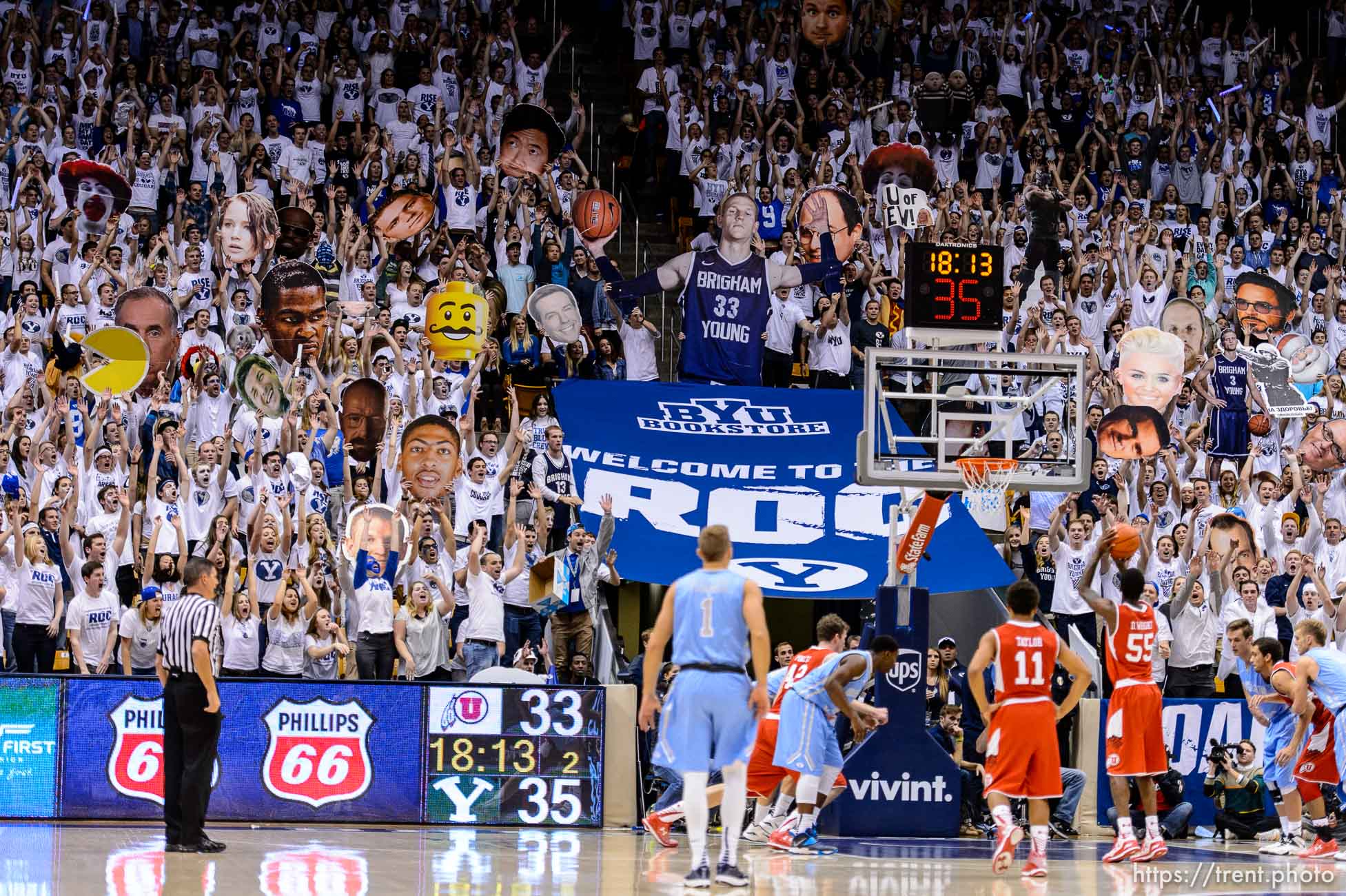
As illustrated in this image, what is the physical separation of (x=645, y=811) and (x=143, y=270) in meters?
9.96

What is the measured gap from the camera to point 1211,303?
2597 centimetres

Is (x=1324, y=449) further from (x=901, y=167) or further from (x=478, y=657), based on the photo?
(x=478, y=657)

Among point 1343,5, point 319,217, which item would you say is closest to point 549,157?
point 319,217

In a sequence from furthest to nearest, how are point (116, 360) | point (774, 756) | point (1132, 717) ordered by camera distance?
point (116, 360)
point (774, 756)
point (1132, 717)

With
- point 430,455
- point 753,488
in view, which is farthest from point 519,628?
A: point 753,488

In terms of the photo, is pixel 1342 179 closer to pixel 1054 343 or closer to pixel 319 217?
pixel 1054 343

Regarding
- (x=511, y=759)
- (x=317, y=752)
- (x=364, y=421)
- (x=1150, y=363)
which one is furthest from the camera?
(x=1150, y=363)

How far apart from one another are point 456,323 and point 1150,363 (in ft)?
26.7

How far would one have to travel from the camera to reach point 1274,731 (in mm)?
15188

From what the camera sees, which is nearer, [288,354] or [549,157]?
[288,354]

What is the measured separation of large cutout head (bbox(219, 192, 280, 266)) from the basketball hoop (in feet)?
32.2

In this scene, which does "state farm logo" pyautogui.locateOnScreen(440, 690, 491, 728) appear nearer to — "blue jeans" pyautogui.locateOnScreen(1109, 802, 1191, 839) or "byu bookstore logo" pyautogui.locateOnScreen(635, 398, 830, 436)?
"blue jeans" pyautogui.locateOnScreen(1109, 802, 1191, 839)

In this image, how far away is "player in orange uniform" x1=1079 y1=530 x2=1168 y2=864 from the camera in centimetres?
1385

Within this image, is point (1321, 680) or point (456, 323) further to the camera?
point (456, 323)
